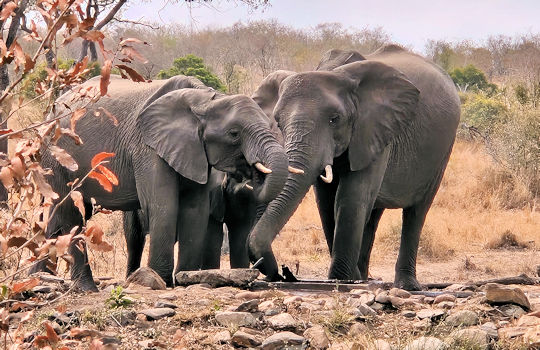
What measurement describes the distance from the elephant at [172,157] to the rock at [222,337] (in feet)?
6.44

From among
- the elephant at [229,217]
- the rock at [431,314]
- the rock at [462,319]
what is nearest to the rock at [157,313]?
the rock at [431,314]

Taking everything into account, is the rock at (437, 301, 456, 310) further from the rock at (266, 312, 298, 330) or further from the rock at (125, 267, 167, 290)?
the rock at (125, 267, 167, 290)

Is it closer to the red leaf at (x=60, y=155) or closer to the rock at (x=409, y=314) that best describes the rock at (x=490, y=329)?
the rock at (x=409, y=314)

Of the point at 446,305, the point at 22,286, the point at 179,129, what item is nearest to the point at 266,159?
the point at 179,129

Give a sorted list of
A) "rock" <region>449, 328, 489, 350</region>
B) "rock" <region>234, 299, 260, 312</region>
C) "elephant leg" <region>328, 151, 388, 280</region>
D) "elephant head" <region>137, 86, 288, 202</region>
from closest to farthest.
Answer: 1. "rock" <region>449, 328, 489, 350</region>
2. "rock" <region>234, 299, 260, 312</region>
3. "elephant head" <region>137, 86, 288, 202</region>
4. "elephant leg" <region>328, 151, 388, 280</region>

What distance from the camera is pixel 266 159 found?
24.2 feet

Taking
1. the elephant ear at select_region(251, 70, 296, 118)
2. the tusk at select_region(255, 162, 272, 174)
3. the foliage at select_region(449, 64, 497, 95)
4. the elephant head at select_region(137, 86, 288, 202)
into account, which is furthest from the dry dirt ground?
the foliage at select_region(449, 64, 497, 95)

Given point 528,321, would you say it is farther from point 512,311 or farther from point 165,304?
point 165,304

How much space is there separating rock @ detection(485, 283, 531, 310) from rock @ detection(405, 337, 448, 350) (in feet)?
2.72

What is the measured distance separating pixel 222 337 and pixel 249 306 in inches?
19.8

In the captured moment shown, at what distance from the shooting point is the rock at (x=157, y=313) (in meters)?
5.78

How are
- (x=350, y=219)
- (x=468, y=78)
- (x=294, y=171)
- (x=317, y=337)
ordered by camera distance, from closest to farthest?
(x=317, y=337), (x=294, y=171), (x=350, y=219), (x=468, y=78)

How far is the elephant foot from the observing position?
8994mm

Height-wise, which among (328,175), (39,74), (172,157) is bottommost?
(328,175)
